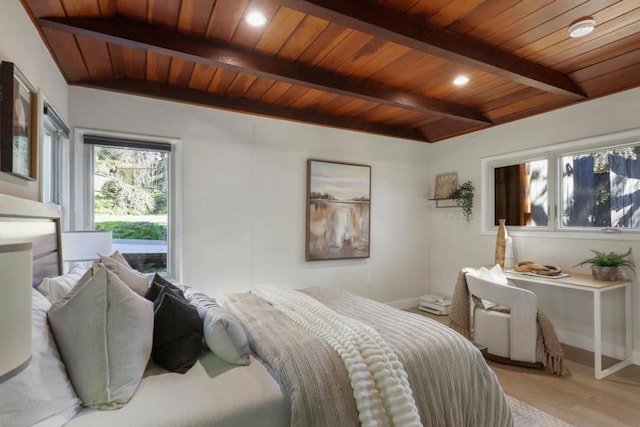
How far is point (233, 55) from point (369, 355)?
223 centimetres

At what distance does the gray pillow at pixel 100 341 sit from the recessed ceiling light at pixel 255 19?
5.53 feet

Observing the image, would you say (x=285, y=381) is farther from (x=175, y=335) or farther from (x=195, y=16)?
(x=195, y=16)

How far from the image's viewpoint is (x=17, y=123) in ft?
5.24

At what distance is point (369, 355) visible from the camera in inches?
58.1

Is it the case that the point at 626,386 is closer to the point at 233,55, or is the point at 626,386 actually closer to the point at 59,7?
the point at 233,55

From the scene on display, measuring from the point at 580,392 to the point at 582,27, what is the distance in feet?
8.38

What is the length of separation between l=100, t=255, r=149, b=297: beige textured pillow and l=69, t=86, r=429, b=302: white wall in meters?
1.46

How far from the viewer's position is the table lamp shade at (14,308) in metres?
0.60

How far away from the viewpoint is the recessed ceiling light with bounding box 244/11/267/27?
6.65 feet

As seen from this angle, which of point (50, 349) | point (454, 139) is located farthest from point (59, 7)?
point (454, 139)

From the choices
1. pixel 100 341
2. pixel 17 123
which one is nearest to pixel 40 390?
pixel 100 341

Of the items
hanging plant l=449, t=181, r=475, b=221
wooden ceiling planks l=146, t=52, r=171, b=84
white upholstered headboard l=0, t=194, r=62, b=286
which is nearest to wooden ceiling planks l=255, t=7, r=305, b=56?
wooden ceiling planks l=146, t=52, r=171, b=84

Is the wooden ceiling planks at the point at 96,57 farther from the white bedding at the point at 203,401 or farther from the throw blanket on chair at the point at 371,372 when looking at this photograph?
the throw blanket on chair at the point at 371,372

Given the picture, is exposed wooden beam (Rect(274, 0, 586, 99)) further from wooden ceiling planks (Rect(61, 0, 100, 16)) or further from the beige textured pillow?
the beige textured pillow
